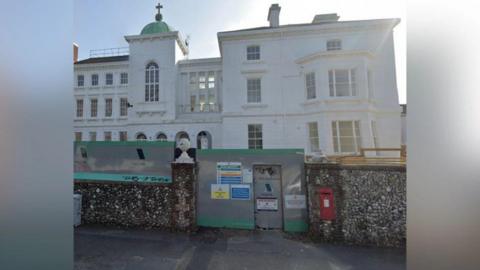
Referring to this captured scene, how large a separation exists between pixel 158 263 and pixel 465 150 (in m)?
4.22

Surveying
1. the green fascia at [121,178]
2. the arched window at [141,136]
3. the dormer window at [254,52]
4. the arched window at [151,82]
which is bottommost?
the green fascia at [121,178]

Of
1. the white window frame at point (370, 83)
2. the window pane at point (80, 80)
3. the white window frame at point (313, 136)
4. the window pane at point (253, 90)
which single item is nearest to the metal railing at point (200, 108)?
the window pane at point (253, 90)

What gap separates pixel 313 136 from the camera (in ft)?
39.8

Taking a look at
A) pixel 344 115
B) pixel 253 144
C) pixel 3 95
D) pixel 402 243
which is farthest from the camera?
pixel 253 144

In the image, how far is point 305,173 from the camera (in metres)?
5.09

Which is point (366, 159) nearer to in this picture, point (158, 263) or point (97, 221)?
point (158, 263)

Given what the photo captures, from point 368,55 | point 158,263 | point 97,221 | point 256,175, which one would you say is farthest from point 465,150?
point 368,55

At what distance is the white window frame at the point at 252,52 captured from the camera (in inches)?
520

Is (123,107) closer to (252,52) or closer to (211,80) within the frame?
(211,80)

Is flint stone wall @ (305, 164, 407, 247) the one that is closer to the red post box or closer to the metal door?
the red post box

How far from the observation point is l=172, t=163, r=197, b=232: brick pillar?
16.0ft

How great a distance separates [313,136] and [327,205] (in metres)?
7.96

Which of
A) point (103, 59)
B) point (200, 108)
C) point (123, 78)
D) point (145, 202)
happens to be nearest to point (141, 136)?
point (200, 108)

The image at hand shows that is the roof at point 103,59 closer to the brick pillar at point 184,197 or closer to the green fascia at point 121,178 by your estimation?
the green fascia at point 121,178
